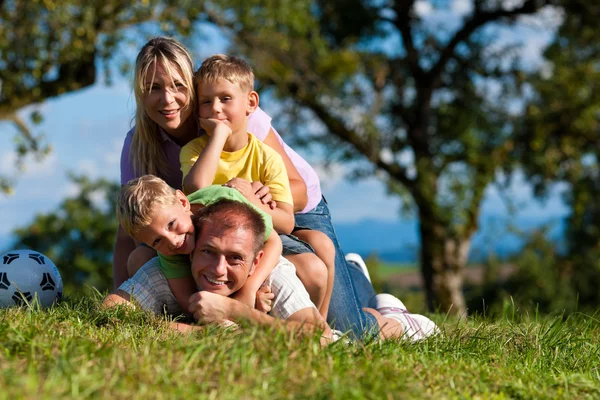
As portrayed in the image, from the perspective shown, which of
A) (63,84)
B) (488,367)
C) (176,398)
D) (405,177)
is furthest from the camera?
(405,177)

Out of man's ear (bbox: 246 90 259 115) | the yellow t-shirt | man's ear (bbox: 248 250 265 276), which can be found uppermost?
man's ear (bbox: 246 90 259 115)

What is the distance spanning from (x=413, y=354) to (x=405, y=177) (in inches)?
511

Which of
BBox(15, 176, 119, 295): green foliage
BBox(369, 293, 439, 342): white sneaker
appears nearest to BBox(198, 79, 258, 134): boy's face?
BBox(369, 293, 439, 342): white sneaker

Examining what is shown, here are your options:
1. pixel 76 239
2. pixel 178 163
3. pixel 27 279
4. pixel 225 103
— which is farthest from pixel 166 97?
pixel 76 239

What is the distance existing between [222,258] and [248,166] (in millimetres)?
915

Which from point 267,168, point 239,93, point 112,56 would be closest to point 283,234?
point 267,168

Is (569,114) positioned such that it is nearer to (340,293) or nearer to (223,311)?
(340,293)

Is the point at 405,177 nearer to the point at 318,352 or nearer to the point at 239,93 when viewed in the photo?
the point at 239,93

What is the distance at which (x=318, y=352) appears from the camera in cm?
359

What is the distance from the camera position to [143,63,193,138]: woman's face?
16.7 feet

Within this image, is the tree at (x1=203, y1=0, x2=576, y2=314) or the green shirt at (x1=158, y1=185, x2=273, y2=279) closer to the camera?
the green shirt at (x1=158, y1=185, x2=273, y2=279)

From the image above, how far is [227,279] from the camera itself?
14.6 ft

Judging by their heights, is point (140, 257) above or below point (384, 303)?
above

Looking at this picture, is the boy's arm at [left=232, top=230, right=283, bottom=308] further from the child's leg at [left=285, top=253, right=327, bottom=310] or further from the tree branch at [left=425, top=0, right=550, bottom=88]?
the tree branch at [left=425, top=0, right=550, bottom=88]
